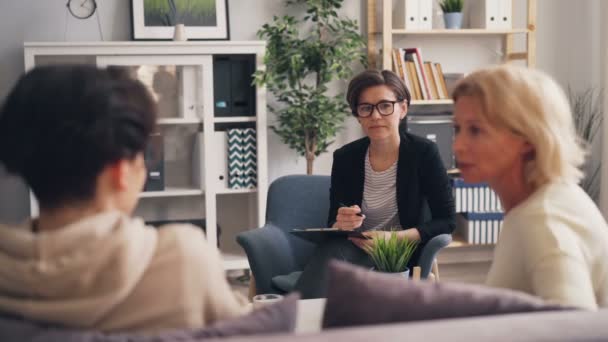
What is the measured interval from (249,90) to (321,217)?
1316mm

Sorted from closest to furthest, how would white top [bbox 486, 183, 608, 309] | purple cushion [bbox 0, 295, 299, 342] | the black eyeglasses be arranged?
1. purple cushion [bbox 0, 295, 299, 342]
2. white top [bbox 486, 183, 608, 309]
3. the black eyeglasses

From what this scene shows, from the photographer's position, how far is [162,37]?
4.35 m

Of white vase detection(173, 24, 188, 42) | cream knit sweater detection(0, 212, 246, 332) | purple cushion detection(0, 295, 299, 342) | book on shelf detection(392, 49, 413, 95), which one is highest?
white vase detection(173, 24, 188, 42)

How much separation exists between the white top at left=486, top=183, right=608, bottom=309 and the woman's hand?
4.05ft

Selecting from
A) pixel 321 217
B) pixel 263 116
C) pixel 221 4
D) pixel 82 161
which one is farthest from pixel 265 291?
pixel 221 4

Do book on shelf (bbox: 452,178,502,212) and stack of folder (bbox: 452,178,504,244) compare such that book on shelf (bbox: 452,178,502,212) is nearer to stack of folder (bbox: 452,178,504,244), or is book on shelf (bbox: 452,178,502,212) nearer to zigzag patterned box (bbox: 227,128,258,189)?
stack of folder (bbox: 452,178,504,244)

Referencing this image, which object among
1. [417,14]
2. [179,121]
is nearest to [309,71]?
[417,14]

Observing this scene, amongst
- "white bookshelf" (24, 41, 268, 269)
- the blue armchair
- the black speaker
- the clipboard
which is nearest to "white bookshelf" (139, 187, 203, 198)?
"white bookshelf" (24, 41, 268, 269)

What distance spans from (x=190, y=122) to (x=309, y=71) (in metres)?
0.75

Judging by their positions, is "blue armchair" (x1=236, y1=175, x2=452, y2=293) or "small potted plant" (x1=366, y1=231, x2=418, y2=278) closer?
"small potted plant" (x1=366, y1=231, x2=418, y2=278)

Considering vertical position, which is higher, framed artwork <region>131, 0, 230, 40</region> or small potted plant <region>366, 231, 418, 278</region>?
framed artwork <region>131, 0, 230, 40</region>

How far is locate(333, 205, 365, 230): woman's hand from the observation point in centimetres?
277

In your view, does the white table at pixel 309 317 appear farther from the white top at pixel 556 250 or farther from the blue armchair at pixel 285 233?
the blue armchair at pixel 285 233

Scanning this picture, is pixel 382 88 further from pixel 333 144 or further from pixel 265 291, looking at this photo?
pixel 333 144
